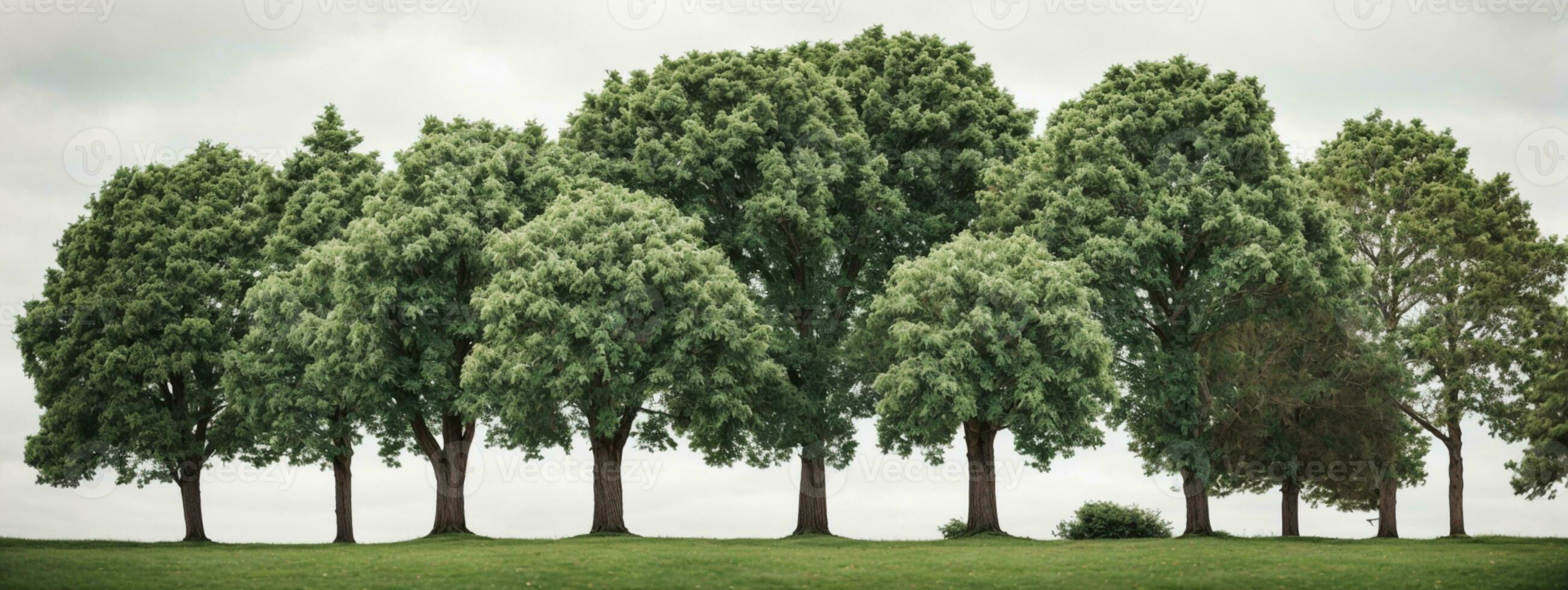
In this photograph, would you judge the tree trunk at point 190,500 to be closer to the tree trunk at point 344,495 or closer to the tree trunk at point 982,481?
the tree trunk at point 344,495

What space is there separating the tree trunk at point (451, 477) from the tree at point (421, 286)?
0.15ft

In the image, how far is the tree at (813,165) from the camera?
46281 millimetres

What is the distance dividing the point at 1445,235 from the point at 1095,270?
14.0m

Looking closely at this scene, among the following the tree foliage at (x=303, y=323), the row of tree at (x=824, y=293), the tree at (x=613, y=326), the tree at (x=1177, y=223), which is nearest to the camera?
the tree at (x=613, y=326)

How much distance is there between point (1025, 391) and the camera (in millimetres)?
39969

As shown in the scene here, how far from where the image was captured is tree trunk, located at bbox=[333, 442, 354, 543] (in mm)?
47938

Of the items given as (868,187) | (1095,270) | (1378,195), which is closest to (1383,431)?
(1378,195)

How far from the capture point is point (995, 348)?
133ft

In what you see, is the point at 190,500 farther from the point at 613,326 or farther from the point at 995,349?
the point at 995,349

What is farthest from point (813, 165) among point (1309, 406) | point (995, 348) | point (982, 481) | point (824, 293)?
point (1309, 406)

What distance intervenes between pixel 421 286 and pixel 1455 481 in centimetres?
3694

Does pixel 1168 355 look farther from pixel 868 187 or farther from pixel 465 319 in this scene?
pixel 465 319

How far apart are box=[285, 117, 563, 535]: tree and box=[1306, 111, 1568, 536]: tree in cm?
3012

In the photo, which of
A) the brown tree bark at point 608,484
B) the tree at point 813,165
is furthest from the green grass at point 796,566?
the tree at point 813,165
